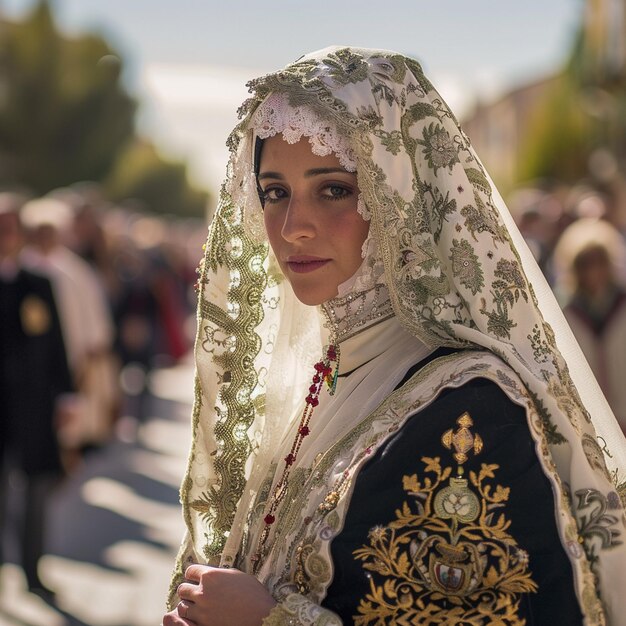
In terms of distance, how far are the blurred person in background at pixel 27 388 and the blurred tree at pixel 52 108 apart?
4174 cm

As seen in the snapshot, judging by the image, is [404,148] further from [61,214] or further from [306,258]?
[61,214]

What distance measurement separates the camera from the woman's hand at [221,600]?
2.22 metres

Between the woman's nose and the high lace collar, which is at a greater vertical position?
the woman's nose

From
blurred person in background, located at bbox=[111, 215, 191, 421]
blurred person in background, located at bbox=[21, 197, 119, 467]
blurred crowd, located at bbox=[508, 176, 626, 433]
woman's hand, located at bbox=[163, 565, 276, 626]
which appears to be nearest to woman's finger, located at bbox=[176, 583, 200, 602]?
woman's hand, located at bbox=[163, 565, 276, 626]

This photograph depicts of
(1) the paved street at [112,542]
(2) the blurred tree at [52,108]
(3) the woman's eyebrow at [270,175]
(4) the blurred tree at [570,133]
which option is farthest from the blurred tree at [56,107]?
(3) the woman's eyebrow at [270,175]

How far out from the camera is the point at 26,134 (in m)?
47.9

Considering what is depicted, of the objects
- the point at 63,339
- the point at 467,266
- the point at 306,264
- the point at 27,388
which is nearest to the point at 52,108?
the point at 63,339

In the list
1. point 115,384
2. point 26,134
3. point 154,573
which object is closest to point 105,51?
point 26,134

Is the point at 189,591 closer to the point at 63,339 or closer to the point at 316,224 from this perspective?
the point at 316,224

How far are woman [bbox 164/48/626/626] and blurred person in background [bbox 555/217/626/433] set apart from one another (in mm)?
3283

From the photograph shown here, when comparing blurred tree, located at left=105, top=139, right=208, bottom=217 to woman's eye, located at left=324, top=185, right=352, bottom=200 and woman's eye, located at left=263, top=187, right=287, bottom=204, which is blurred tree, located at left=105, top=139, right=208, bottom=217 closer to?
woman's eye, located at left=263, top=187, right=287, bottom=204

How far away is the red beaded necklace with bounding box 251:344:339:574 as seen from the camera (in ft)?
8.23

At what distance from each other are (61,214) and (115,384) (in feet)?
7.14

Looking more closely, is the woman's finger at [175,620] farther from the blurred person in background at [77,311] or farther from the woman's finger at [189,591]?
the blurred person in background at [77,311]
